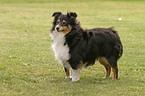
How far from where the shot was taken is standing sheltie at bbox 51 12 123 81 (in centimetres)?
665

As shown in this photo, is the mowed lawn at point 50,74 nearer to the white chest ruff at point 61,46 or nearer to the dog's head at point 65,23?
the white chest ruff at point 61,46

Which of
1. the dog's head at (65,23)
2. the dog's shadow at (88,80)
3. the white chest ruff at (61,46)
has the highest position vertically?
the dog's head at (65,23)

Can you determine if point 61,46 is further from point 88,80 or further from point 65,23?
point 88,80

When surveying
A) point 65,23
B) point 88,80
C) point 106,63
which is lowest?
point 88,80

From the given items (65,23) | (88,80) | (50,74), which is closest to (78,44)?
(65,23)

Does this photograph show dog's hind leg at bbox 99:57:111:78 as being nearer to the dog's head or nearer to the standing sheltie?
the standing sheltie

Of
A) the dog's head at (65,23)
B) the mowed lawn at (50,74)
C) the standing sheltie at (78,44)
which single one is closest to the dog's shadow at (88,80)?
the mowed lawn at (50,74)

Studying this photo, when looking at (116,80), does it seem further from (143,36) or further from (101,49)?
(143,36)

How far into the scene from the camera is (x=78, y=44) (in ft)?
22.1

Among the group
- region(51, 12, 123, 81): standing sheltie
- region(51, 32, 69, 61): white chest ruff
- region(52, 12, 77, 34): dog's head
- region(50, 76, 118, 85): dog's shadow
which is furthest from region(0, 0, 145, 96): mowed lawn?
region(52, 12, 77, 34): dog's head

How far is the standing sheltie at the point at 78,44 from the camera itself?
6.65 m

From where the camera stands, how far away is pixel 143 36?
14859mm

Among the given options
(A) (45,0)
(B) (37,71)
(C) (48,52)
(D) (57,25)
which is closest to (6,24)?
(C) (48,52)

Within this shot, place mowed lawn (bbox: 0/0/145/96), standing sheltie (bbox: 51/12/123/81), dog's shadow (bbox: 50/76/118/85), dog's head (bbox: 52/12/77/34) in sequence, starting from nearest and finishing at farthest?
mowed lawn (bbox: 0/0/145/96) < dog's head (bbox: 52/12/77/34) < standing sheltie (bbox: 51/12/123/81) < dog's shadow (bbox: 50/76/118/85)
